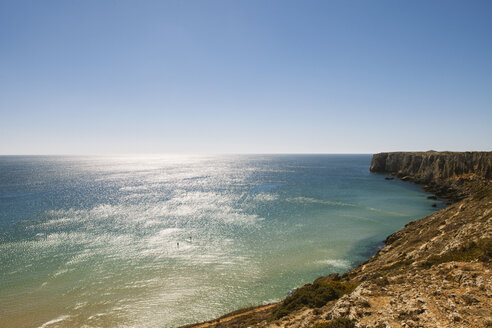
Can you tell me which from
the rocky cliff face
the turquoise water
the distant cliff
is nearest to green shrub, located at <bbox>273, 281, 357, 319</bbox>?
the turquoise water

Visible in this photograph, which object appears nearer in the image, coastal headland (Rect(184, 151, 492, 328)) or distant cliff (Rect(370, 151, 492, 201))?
coastal headland (Rect(184, 151, 492, 328))

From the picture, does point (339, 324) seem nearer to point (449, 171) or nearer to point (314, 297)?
point (314, 297)

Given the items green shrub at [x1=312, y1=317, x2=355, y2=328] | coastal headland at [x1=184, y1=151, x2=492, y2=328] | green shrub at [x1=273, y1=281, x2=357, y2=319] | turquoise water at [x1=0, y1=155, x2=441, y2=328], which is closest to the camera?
coastal headland at [x1=184, y1=151, x2=492, y2=328]

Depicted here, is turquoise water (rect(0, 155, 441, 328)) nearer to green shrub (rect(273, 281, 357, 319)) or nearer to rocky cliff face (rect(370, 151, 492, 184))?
green shrub (rect(273, 281, 357, 319))

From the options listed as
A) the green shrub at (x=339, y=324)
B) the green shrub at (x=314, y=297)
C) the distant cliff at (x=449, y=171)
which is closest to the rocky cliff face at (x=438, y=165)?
the distant cliff at (x=449, y=171)

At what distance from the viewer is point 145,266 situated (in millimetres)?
27312

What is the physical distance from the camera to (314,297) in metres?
13.1

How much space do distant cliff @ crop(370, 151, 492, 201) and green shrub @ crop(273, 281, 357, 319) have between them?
62.1m

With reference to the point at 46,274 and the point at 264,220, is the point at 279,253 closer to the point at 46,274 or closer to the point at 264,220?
the point at 264,220

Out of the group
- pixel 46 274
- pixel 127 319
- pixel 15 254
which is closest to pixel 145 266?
pixel 127 319

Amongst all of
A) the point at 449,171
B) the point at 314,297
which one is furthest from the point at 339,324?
the point at 449,171

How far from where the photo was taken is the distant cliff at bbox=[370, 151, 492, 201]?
59797 millimetres

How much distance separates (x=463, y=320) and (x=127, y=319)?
22.3 meters

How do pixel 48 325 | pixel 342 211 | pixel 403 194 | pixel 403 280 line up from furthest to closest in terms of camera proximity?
pixel 403 194 < pixel 342 211 < pixel 48 325 < pixel 403 280
